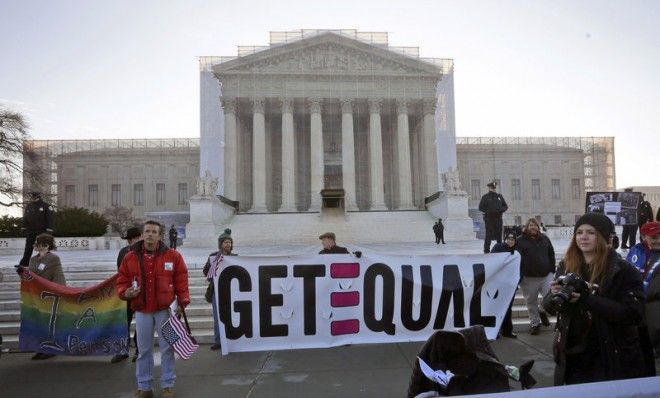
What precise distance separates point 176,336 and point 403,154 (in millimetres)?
44718

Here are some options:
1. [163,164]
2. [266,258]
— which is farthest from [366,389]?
[163,164]

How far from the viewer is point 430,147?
Result: 49469 millimetres

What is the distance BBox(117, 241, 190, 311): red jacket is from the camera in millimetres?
5375

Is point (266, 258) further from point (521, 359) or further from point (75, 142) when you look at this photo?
point (75, 142)

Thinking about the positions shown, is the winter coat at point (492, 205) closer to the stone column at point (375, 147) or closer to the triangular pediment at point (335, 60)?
the stone column at point (375, 147)

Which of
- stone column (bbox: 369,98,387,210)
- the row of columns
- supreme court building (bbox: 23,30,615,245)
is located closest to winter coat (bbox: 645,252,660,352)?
supreme court building (bbox: 23,30,615,245)

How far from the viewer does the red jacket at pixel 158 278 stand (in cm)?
538

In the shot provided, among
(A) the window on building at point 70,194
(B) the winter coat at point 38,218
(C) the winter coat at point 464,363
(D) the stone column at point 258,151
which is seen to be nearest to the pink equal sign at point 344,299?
(C) the winter coat at point 464,363

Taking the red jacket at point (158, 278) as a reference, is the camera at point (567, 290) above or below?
above

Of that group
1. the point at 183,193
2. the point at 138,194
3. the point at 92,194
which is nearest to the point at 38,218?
the point at 183,193

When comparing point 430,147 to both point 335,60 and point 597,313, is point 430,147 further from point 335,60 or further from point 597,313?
point 597,313

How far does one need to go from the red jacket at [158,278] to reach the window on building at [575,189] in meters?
74.9

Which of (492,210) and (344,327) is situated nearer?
(344,327)

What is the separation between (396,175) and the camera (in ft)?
175
